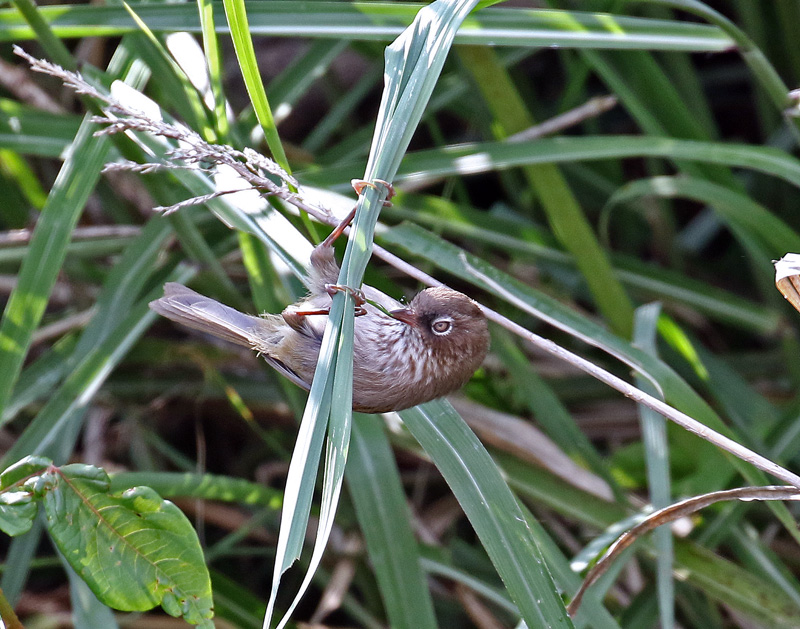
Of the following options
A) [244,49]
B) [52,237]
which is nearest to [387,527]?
[52,237]

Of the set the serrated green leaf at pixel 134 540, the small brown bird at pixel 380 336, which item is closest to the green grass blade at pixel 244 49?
the small brown bird at pixel 380 336

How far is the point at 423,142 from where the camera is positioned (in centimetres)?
368

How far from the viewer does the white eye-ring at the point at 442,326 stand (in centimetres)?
154

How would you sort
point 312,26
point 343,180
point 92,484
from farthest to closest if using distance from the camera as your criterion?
point 343,180, point 312,26, point 92,484

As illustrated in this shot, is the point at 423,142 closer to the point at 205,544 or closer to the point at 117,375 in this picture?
the point at 117,375

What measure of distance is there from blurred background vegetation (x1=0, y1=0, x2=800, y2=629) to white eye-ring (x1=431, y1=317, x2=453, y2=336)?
167mm

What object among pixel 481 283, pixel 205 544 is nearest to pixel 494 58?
pixel 481 283

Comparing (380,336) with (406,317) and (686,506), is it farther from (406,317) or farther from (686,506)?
(686,506)

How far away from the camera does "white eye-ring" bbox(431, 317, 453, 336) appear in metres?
1.54

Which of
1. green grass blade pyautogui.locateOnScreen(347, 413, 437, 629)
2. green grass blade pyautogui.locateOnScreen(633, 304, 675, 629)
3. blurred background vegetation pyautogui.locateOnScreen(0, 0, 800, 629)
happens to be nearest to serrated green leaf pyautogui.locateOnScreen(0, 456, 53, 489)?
blurred background vegetation pyautogui.locateOnScreen(0, 0, 800, 629)

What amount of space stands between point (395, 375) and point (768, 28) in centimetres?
245

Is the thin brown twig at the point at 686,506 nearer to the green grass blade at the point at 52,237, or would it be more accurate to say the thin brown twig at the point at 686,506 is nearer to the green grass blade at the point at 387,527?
the green grass blade at the point at 387,527

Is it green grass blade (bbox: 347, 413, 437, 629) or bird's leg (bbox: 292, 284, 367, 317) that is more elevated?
bird's leg (bbox: 292, 284, 367, 317)

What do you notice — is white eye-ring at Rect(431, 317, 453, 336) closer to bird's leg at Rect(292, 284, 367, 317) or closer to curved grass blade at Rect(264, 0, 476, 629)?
bird's leg at Rect(292, 284, 367, 317)
